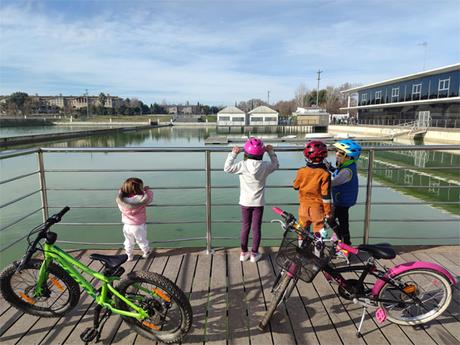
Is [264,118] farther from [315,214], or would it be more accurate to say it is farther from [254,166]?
[315,214]

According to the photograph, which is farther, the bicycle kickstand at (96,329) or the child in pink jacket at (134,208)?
the child in pink jacket at (134,208)

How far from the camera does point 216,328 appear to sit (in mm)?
2125

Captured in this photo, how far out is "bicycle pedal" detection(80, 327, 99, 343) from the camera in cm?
194

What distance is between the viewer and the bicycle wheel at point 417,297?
2.12 m

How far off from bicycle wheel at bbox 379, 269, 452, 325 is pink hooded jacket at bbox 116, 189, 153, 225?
209 centimetres

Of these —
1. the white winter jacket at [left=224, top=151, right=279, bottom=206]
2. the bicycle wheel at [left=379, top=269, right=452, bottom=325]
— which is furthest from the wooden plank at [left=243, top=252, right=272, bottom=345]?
the bicycle wheel at [left=379, top=269, right=452, bottom=325]

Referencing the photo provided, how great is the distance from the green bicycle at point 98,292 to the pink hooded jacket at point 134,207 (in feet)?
2.71

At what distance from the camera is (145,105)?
10938cm

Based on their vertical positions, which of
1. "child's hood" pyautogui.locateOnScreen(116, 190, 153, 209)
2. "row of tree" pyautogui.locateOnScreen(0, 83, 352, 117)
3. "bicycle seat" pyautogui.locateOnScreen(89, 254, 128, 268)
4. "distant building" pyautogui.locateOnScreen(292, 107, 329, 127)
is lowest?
"bicycle seat" pyautogui.locateOnScreen(89, 254, 128, 268)

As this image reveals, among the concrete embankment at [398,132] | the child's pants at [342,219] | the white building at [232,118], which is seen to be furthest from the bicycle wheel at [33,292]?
the white building at [232,118]

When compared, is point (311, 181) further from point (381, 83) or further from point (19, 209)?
point (381, 83)

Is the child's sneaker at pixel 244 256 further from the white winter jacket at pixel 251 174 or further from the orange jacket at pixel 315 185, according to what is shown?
the orange jacket at pixel 315 185

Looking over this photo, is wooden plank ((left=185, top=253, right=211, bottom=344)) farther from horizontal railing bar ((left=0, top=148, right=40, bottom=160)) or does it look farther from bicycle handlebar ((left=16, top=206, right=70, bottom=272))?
horizontal railing bar ((left=0, top=148, right=40, bottom=160))

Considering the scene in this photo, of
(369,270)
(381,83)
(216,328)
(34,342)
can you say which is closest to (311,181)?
(369,270)
